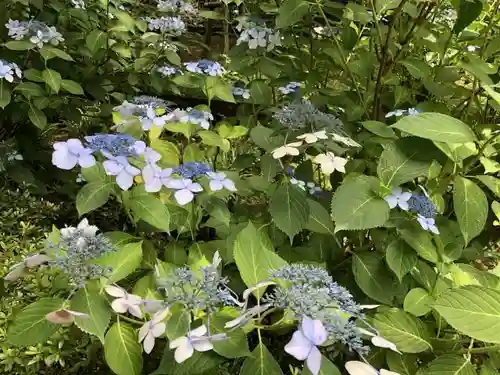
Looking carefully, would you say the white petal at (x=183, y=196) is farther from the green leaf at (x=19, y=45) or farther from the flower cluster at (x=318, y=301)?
the green leaf at (x=19, y=45)

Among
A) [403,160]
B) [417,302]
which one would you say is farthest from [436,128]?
[417,302]

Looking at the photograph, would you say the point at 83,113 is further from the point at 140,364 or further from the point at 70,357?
the point at 140,364

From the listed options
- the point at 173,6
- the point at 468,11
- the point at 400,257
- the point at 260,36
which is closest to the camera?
the point at 400,257

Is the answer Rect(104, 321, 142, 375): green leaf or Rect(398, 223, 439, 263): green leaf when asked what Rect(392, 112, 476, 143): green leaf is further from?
Rect(104, 321, 142, 375): green leaf

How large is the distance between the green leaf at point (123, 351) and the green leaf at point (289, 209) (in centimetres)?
32

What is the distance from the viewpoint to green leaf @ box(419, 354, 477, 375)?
2.68ft

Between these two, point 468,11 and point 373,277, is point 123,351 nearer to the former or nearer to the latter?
point 373,277

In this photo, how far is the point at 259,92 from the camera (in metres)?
1.69

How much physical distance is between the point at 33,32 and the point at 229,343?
1.45 m

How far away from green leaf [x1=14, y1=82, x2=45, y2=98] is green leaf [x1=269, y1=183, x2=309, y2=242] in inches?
45.5

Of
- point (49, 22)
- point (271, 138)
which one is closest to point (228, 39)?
point (49, 22)

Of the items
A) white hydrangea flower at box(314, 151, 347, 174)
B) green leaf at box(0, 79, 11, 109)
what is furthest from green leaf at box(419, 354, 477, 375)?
green leaf at box(0, 79, 11, 109)

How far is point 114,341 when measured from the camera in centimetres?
82

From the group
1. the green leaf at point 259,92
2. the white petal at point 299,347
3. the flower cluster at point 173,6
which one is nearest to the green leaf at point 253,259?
the white petal at point 299,347
